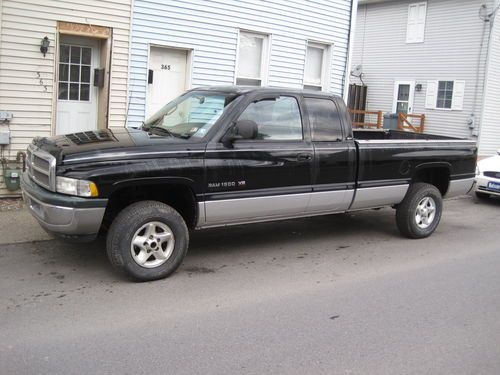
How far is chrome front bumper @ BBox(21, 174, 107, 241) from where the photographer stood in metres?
4.79

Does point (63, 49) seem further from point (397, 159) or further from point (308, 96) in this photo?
point (397, 159)

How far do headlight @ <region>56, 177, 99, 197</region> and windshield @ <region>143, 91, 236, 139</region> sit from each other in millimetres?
1162

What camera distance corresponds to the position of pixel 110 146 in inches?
199

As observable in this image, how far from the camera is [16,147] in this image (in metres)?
8.59

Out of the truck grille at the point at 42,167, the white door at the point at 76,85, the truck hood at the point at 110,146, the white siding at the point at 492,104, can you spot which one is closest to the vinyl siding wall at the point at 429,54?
the white siding at the point at 492,104

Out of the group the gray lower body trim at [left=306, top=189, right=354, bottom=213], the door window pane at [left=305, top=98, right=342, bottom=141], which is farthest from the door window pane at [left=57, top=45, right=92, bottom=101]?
the gray lower body trim at [left=306, top=189, right=354, bottom=213]

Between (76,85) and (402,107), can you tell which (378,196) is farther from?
(402,107)

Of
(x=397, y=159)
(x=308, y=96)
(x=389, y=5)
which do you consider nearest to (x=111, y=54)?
(x=308, y=96)

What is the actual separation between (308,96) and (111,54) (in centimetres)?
433

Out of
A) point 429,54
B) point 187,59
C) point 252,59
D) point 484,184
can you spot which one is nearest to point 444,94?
point 429,54

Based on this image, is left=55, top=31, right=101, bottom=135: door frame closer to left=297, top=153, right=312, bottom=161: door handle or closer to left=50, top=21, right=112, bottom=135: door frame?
left=50, top=21, right=112, bottom=135: door frame

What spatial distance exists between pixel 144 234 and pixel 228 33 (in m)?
6.54

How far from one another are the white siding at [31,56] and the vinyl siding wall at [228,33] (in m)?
0.78

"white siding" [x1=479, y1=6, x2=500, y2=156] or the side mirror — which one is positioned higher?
"white siding" [x1=479, y1=6, x2=500, y2=156]
